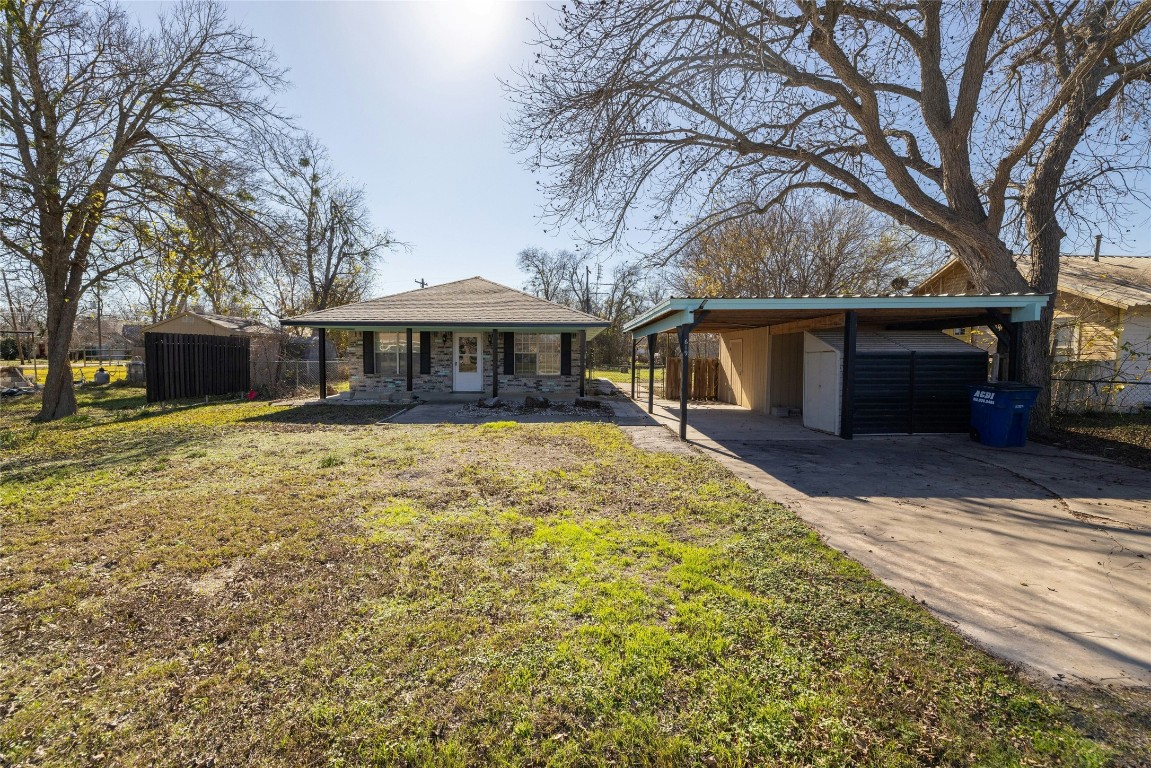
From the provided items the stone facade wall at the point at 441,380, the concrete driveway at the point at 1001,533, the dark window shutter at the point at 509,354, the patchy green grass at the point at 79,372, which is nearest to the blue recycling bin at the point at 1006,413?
the concrete driveway at the point at 1001,533

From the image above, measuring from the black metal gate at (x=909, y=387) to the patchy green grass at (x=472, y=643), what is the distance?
18.6ft

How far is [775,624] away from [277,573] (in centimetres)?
344

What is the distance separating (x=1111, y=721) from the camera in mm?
2180

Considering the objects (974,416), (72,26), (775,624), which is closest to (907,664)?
(775,624)

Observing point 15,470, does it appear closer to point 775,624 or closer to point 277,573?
point 277,573

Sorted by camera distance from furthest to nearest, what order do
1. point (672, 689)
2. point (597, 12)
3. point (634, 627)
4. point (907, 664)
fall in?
1. point (597, 12)
2. point (634, 627)
3. point (907, 664)
4. point (672, 689)

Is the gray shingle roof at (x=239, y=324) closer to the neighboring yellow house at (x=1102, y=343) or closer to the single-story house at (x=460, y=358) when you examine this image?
the single-story house at (x=460, y=358)

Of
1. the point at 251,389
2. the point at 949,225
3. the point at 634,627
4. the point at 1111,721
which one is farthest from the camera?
the point at 251,389

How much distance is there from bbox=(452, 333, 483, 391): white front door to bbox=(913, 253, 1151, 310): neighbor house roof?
13.8m

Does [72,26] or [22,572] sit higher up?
[72,26]

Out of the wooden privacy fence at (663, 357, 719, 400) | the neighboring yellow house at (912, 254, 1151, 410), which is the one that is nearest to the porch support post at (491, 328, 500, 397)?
the wooden privacy fence at (663, 357, 719, 400)

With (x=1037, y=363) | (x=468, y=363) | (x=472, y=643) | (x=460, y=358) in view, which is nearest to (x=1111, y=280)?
(x=1037, y=363)

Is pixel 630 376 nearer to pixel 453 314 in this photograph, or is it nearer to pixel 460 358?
pixel 460 358

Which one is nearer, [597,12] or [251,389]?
[597,12]
